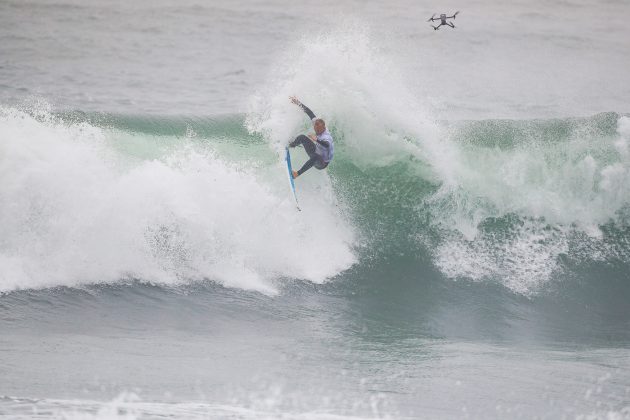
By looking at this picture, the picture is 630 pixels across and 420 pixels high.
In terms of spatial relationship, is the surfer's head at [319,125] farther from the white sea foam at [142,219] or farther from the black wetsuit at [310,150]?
the white sea foam at [142,219]

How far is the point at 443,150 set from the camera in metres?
12.6

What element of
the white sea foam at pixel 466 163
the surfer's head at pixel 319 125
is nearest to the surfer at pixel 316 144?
the surfer's head at pixel 319 125

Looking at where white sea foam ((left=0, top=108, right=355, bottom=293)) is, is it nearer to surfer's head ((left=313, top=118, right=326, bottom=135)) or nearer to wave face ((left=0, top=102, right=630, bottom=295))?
wave face ((left=0, top=102, right=630, bottom=295))

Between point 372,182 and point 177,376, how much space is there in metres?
5.87

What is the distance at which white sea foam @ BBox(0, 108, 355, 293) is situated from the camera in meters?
9.87

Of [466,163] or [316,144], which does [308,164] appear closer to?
[316,144]

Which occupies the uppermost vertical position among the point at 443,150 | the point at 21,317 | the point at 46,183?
the point at 443,150

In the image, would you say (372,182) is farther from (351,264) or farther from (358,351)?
(358,351)

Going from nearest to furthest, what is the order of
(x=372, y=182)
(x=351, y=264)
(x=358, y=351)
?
1. (x=358, y=351)
2. (x=351, y=264)
3. (x=372, y=182)

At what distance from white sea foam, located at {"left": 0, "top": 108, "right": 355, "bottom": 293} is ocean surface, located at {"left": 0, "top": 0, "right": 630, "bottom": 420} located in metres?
0.03

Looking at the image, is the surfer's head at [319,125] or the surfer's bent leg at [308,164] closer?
the surfer's head at [319,125]

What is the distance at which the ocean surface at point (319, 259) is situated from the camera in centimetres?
735

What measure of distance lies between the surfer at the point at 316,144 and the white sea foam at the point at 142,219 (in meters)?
0.85

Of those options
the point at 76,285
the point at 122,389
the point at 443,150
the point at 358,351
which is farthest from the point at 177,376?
the point at 443,150
